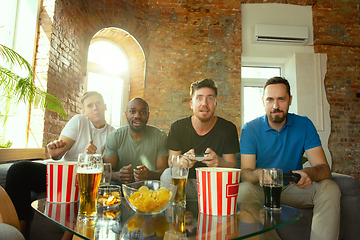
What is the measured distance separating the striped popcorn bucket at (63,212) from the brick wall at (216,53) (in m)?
3.15

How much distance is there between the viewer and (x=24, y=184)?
4.45 ft

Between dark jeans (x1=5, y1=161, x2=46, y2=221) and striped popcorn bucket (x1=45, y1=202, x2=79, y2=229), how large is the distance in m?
0.56

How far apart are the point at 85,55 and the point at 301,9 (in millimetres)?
3690

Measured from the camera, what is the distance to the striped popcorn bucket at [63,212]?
0.70 m

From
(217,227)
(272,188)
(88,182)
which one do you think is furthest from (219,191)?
(88,182)

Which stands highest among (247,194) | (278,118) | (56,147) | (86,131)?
(278,118)

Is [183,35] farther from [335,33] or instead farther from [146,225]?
[146,225]

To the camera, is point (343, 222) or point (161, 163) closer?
point (343, 222)

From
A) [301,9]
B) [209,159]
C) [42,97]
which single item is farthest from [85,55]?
[301,9]

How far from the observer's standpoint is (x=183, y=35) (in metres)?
4.17

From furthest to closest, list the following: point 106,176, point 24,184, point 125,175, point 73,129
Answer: point 73,129 → point 125,175 → point 24,184 → point 106,176

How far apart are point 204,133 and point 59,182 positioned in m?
1.09

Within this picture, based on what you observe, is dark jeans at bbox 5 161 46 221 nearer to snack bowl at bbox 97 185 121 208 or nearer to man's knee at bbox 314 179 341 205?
snack bowl at bbox 97 185 121 208

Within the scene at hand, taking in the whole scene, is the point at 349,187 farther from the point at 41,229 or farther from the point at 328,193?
the point at 41,229
